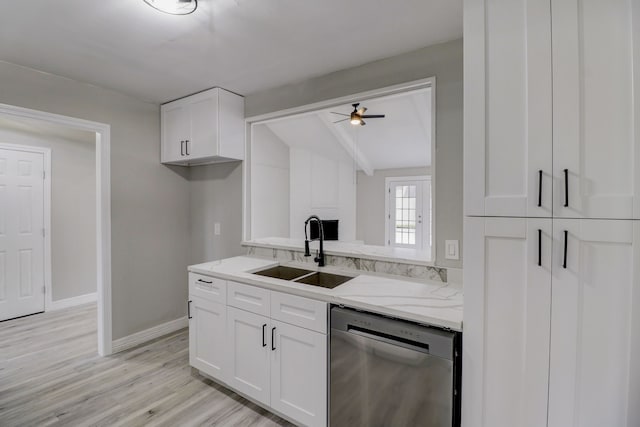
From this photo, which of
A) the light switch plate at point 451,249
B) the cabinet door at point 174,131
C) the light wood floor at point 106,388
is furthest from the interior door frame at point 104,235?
the light switch plate at point 451,249

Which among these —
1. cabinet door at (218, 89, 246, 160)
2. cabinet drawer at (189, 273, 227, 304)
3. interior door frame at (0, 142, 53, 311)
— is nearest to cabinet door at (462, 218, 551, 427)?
cabinet drawer at (189, 273, 227, 304)

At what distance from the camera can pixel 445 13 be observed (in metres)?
1.62

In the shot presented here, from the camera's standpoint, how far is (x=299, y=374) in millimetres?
1799

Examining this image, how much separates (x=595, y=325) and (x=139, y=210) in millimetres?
3407

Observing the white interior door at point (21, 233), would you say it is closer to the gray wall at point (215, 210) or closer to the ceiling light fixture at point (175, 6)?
the gray wall at point (215, 210)

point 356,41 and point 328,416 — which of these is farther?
point 356,41

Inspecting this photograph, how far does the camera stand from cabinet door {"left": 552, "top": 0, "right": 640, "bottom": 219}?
1047 millimetres

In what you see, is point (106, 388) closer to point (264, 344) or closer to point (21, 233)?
point (264, 344)

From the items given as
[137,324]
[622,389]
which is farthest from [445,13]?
[137,324]

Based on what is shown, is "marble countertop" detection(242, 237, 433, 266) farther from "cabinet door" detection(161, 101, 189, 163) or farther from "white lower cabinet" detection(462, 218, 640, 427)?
"cabinet door" detection(161, 101, 189, 163)

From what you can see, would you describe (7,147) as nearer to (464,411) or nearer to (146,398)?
(146,398)

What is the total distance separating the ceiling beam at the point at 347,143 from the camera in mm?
3143

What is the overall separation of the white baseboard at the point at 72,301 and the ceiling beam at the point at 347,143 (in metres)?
3.96

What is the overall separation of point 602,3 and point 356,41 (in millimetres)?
1183
